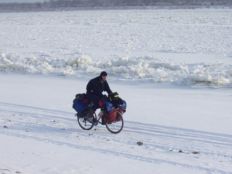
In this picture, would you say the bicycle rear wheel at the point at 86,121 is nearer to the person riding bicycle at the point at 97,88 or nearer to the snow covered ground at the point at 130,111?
the snow covered ground at the point at 130,111

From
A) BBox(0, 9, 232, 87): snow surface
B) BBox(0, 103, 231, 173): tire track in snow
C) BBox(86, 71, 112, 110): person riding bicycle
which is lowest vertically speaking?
BBox(0, 103, 231, 173): tire track in snow

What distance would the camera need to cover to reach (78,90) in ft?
66.6

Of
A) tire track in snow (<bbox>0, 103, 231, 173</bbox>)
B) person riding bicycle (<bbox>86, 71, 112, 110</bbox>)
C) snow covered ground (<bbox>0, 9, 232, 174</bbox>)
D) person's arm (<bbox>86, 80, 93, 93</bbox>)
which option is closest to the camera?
snow covered ground (<bbox>0, 9, 232, 174</bbox>)

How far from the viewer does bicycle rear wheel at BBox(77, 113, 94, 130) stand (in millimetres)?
13461

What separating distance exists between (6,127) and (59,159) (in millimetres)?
3511

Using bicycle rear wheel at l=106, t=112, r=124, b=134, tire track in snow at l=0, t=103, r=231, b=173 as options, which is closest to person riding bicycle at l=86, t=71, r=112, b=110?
bicycle rear wheel at l=106, t=112, r=124, b=134

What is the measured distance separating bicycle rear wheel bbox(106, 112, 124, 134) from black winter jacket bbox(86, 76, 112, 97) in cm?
65

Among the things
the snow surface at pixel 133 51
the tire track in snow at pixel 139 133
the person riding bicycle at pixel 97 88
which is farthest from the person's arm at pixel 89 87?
the snow surface at pixel 133 51

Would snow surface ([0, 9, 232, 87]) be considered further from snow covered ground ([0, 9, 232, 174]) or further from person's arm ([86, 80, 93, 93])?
person's arm ([86, 80, 93, 93])

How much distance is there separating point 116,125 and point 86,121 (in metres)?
0.77

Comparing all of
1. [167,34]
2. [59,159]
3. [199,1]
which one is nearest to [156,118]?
[59,159]

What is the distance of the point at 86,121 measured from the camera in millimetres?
13734

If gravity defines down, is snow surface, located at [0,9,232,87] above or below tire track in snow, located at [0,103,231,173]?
above

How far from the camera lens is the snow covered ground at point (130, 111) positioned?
34.8 feet
